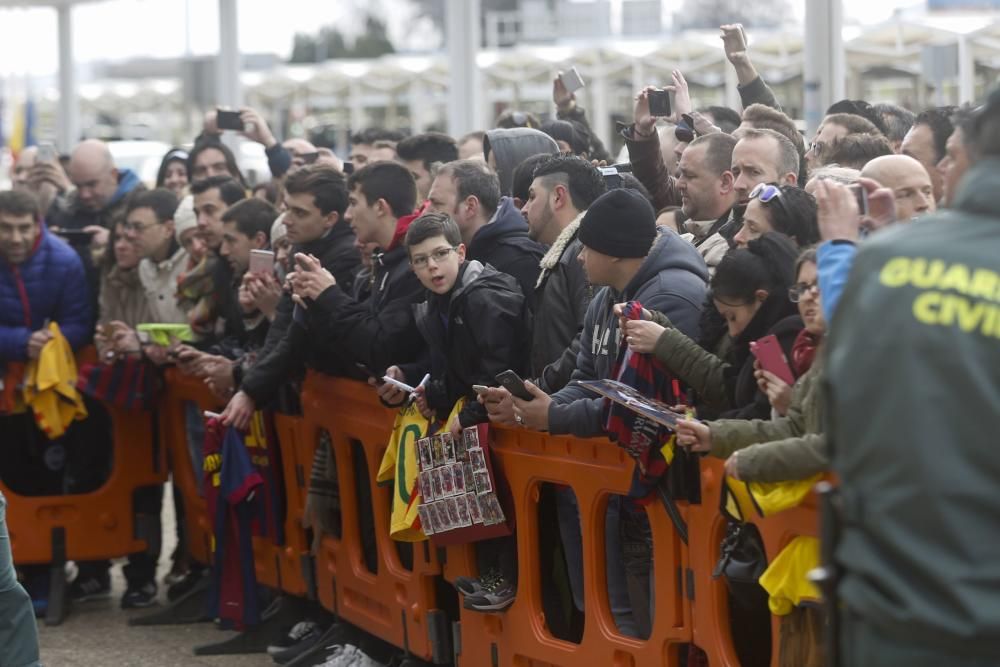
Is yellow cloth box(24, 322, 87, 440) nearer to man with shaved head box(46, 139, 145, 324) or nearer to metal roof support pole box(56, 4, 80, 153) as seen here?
man with shaved head box(46, 139, 145, 324)

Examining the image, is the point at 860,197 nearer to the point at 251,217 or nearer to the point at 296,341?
the point at 296,341

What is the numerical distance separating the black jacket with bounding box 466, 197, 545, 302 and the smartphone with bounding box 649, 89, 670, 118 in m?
1.07

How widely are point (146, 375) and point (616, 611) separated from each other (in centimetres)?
431

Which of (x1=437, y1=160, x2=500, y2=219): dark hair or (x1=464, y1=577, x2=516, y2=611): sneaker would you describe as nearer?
(x1=464, y1=577, x2=516, y2=611): sneaker

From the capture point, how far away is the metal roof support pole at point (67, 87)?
22.9 meters

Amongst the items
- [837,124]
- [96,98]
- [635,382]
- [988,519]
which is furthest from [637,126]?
[96,98]

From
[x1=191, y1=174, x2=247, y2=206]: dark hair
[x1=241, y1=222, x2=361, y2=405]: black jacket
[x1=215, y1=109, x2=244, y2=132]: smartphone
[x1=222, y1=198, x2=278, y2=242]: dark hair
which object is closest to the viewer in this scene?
[x1=241, y1=222, x2=361, y2=405]: black jacket

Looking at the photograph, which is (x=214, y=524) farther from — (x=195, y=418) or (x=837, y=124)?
(x=837, y=124)

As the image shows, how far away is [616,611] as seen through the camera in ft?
18.5

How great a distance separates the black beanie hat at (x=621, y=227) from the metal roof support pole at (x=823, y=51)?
4.58 meters

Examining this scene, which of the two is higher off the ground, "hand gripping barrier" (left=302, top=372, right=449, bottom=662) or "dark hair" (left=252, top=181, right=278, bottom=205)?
"dark hair" (left=252, top=181, right=278, bottom=205)

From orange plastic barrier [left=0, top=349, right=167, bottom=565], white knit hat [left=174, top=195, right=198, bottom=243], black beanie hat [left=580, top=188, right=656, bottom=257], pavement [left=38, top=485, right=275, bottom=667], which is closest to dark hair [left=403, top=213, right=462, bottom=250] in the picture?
black beanie hat [left=580, top=188, right=656, bottom=257]

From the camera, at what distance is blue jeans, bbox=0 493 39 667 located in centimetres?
598

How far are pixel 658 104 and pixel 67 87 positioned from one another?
17.7 metres
